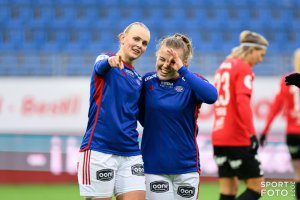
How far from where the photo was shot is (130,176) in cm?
448

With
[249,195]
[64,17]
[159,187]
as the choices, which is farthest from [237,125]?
[64,17]

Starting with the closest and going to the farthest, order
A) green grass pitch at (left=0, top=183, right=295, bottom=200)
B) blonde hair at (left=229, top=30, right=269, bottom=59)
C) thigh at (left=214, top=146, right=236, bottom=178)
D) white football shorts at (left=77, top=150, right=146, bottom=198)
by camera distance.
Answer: white football shorts at (left=77, top=150, right=146, bottom=198)
thigh at (left=214, top=146, right=236, bottom=178)
blonde hair at (left=229, top=30, right=269, bottom=59)
green grass pitch at (left=0, top=183, right=295, bottom=200)

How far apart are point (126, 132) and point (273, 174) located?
6.30 m

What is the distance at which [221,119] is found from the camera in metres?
6.38

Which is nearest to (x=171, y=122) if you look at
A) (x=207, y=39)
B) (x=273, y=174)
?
(x=273, y=174)

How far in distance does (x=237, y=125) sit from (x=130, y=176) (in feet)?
6.77

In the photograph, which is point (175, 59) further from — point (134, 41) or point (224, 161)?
point (224, 161)

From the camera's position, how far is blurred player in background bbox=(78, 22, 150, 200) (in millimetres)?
4453

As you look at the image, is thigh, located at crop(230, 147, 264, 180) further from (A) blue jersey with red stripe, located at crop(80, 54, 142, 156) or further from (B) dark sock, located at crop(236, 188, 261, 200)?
(A) blue jersey with red stripe, located at crop(80, 54, 142, 156)

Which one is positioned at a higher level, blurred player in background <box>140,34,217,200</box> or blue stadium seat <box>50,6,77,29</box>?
blue stadium seat <box>50,6,77,29</box>

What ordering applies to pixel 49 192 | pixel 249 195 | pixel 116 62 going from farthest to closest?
pixel 49 192, pixel 249 195, pixel 116 62

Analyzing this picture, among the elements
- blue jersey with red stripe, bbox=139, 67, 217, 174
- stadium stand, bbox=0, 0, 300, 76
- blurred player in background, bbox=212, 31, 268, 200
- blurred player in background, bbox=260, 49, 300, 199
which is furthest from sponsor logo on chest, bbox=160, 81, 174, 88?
stadium stand, bbox=0, 0, 300, 76

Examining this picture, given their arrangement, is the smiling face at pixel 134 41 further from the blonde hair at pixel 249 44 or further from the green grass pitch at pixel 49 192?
the green grass pitch at pixel 49 192

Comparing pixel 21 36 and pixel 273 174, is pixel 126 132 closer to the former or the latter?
pixel 273 174
